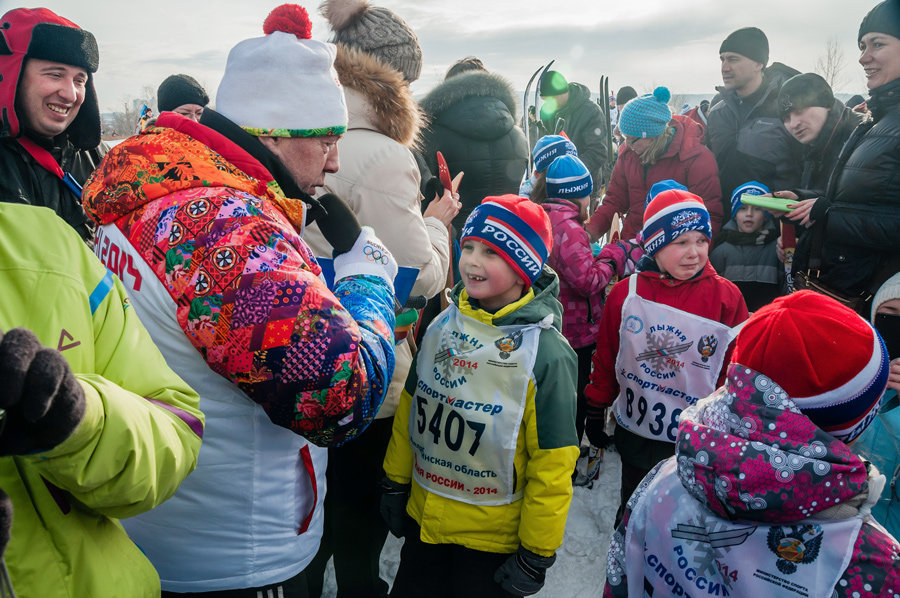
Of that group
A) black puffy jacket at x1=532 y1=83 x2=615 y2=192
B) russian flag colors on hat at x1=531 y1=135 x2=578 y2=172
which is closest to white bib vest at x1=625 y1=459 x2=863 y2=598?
russian flag colors on hat at x1=531 y1=135 x2=578 y2=172

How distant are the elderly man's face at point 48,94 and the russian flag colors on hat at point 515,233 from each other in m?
1.80

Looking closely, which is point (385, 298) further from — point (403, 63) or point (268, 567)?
point (403, 63)

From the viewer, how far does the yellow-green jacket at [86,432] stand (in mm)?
823

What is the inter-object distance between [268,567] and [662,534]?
0.98 metres

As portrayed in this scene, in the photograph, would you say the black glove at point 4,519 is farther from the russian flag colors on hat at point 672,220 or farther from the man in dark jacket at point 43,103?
the russian flag colors on hat at point 672,220

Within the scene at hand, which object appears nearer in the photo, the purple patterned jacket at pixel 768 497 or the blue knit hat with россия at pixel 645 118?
the purple patterned jacket at pixel 768 497

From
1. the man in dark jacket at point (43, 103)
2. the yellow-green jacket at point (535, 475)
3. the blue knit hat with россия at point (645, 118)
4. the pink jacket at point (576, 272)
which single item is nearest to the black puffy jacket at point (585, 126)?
the blue knit hat with россия at point (645, 118)

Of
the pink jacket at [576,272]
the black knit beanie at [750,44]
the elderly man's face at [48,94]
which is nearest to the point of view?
the elderly man's face at [48,94]

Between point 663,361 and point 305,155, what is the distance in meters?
1.91

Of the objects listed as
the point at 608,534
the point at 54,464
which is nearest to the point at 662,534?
the point at 54,464

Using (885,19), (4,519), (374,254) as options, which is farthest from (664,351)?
(4,519)

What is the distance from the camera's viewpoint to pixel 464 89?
378cm

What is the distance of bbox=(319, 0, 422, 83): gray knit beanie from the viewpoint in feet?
8.45

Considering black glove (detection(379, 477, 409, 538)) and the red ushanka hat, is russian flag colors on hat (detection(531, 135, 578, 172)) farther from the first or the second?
the red ushanka hat
